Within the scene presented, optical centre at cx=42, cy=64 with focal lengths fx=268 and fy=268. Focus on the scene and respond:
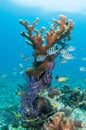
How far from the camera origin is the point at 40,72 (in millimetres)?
7602

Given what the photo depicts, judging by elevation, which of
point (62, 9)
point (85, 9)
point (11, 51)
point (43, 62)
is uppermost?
point (11, 51)

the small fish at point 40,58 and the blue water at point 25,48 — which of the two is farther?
the blue water at point 25,48

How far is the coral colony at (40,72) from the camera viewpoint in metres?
6.87

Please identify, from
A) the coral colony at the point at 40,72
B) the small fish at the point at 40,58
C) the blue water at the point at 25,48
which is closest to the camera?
the coral colony at the point at 40,72

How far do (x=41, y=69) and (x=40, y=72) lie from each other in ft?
0.36

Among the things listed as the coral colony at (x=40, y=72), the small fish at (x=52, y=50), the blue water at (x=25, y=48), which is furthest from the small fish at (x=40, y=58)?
the blue water at (x=25, y=48)

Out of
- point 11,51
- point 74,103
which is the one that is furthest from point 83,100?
point 11,51

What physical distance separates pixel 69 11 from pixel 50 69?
5349cm

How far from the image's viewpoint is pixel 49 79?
7.50m

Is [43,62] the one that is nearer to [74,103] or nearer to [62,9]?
[74,103]

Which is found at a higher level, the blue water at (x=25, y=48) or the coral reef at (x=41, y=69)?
the blue water at (x=25, y=48)

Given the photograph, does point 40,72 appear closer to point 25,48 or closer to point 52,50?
point 52,50

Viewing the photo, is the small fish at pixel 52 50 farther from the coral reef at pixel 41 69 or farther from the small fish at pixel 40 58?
the small fish at pixel 40 58

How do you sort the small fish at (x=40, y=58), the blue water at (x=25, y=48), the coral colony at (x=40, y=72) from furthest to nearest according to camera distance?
the blue water at (x=25, y=48), the small fish at (x=40, y=58), the coral colony at (x=40, y=72)
